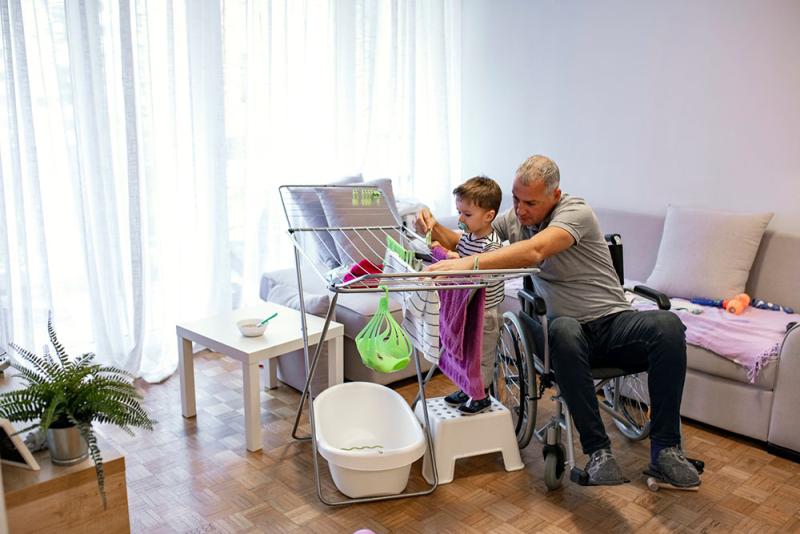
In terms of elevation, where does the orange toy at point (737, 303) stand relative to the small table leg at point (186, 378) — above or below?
above

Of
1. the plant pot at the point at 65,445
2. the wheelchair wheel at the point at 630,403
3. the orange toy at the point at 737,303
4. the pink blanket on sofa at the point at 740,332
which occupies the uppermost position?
the plant pot at the point at 65,445

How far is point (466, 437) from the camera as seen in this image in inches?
104

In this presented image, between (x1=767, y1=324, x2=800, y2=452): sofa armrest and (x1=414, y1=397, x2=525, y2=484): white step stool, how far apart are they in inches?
38.6

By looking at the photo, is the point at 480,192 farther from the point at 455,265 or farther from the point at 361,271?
the point at 361,271

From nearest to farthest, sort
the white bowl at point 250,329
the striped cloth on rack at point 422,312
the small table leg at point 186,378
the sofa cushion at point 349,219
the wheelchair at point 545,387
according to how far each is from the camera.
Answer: the striped cloth on rack at point 422,312 → the wheelchair at point 545,387 → the white bowl at point 250,329 → the small table leg at point 186,378 → the sofa cushion at point 349,219

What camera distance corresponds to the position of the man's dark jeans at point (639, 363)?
2.44m

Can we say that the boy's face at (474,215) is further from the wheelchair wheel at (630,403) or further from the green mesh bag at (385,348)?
the wheelchair wheel at (630,403)

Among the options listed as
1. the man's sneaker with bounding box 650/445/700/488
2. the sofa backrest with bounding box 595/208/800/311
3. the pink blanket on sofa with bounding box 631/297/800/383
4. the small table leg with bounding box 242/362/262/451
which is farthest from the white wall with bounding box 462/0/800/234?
the small table leg with bounding box 242/362/262/451

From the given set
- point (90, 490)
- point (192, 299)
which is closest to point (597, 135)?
point (192, 299)

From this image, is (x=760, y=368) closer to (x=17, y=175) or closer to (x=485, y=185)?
(x=485, y=185)

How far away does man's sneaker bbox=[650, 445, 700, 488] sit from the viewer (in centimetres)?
247

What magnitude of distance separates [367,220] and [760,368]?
1.80 m

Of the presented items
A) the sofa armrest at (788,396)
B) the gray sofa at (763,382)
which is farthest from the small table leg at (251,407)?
the sofa armrest at (788,396)

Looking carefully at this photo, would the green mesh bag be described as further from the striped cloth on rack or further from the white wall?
the white wall
